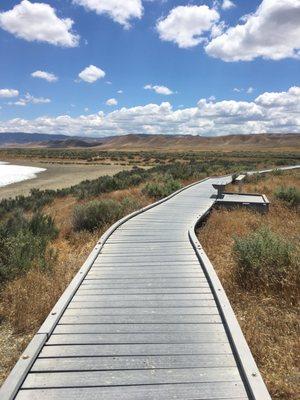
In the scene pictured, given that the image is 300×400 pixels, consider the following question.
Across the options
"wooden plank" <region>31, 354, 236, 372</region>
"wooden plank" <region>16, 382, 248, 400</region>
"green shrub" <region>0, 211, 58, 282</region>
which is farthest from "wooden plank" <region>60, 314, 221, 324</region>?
"green shrub" <region>0, 211, 58, 282</region>

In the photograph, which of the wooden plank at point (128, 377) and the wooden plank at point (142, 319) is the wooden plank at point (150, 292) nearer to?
the wooden plank at point (142, 319)

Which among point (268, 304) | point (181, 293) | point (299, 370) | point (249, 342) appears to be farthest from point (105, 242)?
point (299, 370)

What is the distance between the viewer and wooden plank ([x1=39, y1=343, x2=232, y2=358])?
3994mm

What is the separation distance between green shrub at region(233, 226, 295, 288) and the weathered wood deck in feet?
2.07

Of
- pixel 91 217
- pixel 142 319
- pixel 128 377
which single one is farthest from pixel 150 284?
pixel 91 217

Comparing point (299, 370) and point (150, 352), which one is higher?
point (150, 352)

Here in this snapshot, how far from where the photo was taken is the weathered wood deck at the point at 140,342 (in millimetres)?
3465

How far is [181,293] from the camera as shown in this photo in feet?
18.4

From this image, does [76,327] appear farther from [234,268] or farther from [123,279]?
[234,268]

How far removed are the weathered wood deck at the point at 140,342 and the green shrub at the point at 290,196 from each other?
9.00 metres

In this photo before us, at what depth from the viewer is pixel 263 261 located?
668 centimetres

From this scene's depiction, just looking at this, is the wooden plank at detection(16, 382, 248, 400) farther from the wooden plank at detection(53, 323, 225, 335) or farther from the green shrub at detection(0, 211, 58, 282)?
the green shrub at detection(0, 211, 58, 282)

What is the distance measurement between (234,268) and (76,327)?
3183mm

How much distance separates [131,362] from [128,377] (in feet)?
0.79
